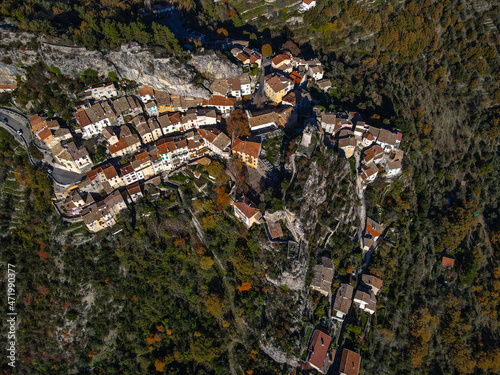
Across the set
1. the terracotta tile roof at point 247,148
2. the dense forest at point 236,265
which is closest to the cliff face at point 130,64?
the dense forest at point 236,265

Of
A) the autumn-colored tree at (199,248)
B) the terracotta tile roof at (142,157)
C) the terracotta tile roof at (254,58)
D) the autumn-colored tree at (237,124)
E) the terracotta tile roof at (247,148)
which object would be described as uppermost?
the terracotta tile roof at (254,58)

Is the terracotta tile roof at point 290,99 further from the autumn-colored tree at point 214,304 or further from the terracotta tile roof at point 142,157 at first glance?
the autumn-colored tree at point 214,304

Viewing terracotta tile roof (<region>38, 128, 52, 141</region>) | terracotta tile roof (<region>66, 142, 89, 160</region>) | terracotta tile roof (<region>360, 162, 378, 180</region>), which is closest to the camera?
terracotta tile roof (<region>66, 142, 89, 160</region>)

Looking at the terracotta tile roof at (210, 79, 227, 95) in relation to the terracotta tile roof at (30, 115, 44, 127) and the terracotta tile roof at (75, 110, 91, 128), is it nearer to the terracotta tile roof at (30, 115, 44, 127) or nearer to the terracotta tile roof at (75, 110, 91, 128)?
the terracotta tile roof at (75, 110, 91, 128)

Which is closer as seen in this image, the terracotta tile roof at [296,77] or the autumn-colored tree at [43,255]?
the autumn-colored tree at [43,255]

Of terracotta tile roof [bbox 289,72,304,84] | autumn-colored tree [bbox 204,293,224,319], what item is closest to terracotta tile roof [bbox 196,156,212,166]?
autumn-colored tree [bbox 204,293,224,319]

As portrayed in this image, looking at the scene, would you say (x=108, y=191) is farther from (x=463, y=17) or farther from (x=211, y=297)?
(x=463, y=17)
